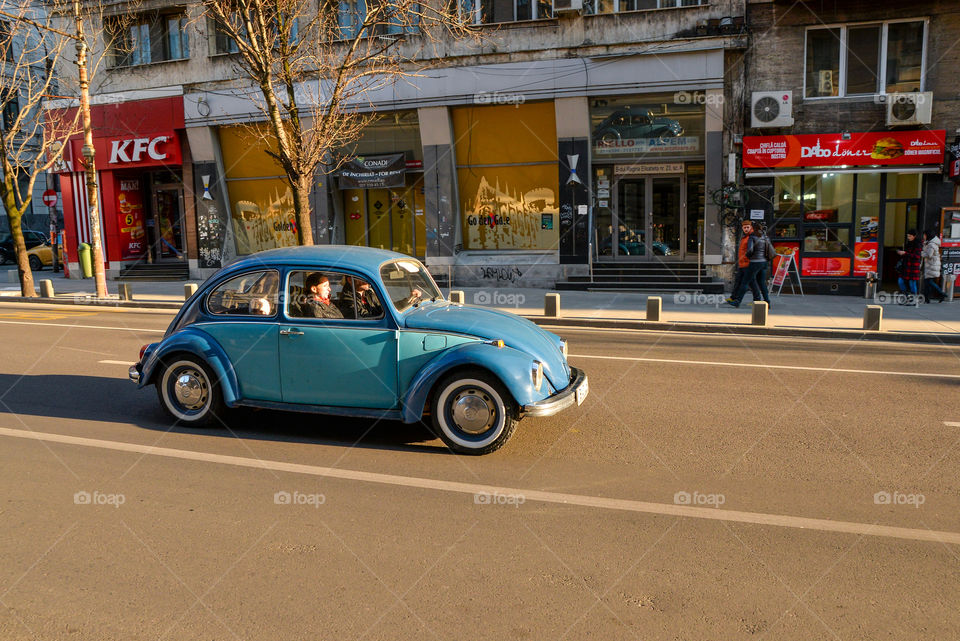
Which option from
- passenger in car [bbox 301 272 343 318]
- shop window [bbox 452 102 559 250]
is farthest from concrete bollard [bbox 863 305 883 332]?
passenger in car [bbox 301 272 343 318]

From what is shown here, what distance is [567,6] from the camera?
19406 millimetres

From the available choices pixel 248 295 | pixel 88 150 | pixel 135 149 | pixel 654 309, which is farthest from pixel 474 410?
pixel 135 149

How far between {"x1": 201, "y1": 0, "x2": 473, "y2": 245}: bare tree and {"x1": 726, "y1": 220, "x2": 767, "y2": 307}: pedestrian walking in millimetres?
7437

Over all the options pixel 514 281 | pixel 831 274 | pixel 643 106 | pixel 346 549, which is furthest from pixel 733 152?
pixel 346 549

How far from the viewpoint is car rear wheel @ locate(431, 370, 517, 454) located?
604cm

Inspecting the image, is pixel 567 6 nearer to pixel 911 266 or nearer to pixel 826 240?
pixel 826 240

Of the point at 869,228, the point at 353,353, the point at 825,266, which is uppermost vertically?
the point at 869,228

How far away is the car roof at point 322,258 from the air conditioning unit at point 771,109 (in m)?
14.4

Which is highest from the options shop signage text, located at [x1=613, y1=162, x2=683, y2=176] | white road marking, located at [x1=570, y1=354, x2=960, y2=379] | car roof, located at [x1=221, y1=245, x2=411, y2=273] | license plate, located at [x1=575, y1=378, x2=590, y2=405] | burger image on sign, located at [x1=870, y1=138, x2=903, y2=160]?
burger image on sign, located at [x1=870, y1=138, x2=903, y2=160]

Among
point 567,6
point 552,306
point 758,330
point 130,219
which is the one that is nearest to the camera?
point 758,330

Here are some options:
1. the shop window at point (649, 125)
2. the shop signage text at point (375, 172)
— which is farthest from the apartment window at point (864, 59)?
the shop signage text at point (375, 172)

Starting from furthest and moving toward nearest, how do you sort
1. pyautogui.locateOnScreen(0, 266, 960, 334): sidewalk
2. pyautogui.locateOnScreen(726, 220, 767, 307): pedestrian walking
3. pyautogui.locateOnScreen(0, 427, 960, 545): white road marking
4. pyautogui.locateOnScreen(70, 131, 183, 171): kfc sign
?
pyautogui.locateOnScreen(70, 131, 183, 171): kfc sign, pyautogui.locateOnScreen(726, 220, 767, 307): pedestrian walking, pyautogui.locateOnScreen(0, 266, 960, 334): sidewalk, pyautogui.locateOnScreen(0, 427, 960, 545): white road marking

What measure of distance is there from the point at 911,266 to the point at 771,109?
5.06 meters

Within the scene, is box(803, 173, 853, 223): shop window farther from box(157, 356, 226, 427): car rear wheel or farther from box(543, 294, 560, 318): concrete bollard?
box(157, 356, 226, 427): car rear wheel
